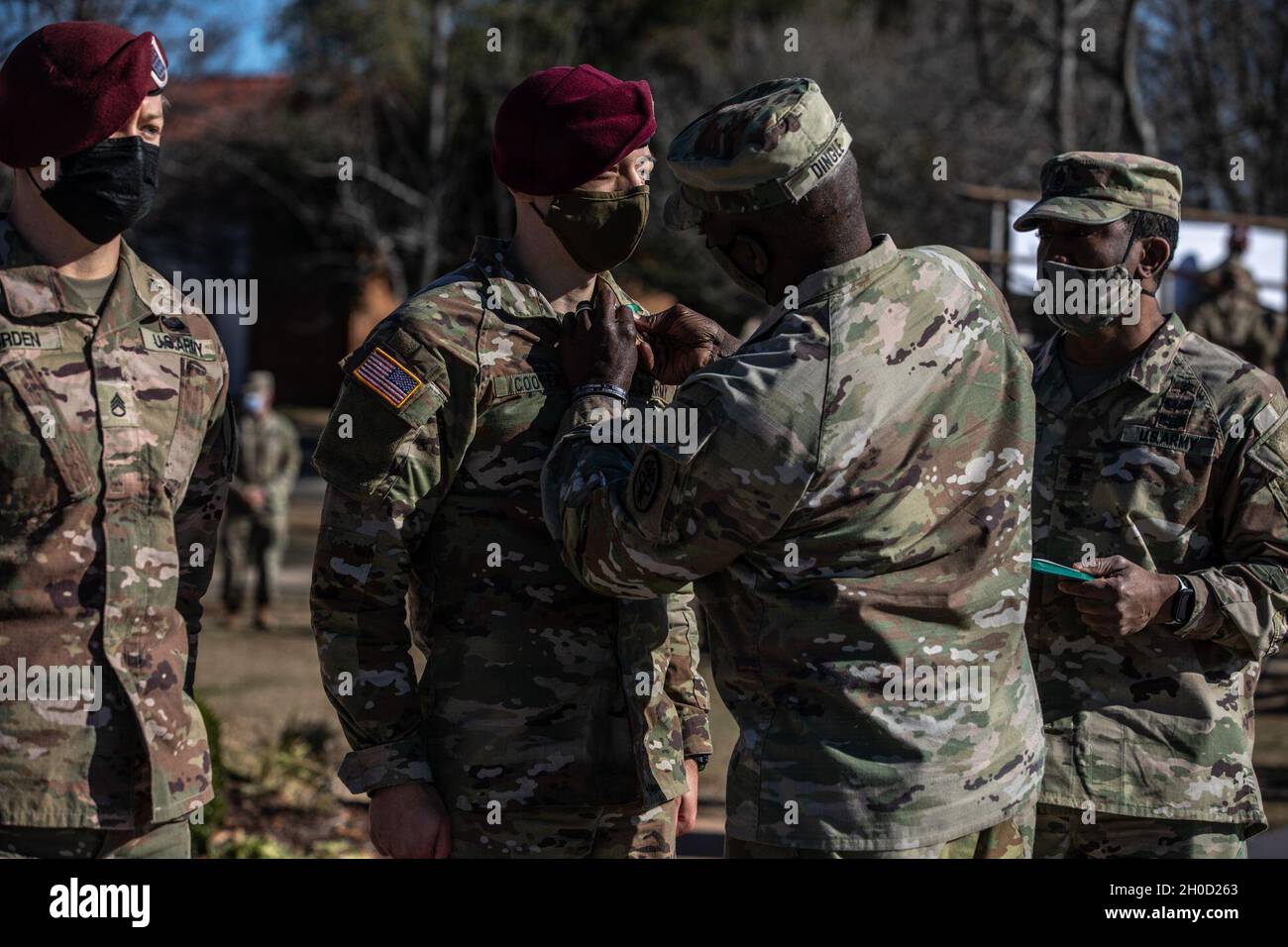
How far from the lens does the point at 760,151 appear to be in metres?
2.49

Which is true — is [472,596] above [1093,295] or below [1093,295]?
below

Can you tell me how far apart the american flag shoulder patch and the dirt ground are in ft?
12.0

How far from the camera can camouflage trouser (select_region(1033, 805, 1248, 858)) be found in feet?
11.6

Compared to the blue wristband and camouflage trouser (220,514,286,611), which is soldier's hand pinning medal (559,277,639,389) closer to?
the blue wristband

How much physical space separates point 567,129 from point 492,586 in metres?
0.92

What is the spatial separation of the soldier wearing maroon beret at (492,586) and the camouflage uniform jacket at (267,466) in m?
9.99

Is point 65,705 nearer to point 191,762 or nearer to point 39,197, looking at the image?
point 191,762

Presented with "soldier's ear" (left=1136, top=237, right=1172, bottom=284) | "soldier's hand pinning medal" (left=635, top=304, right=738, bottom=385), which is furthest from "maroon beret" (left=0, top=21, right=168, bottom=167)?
"soldier's ear" (left=1136, top=237, right=1172, bottom=284)

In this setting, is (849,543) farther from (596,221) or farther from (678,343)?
(596,221)

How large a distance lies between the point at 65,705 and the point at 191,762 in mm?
271

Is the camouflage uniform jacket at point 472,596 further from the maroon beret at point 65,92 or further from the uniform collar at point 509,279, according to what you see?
the maroon beret at point 65,92

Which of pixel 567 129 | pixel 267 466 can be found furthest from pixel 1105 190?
pixel 267 466

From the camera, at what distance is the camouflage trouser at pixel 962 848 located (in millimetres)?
2486

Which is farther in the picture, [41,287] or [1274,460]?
[1274,460]
